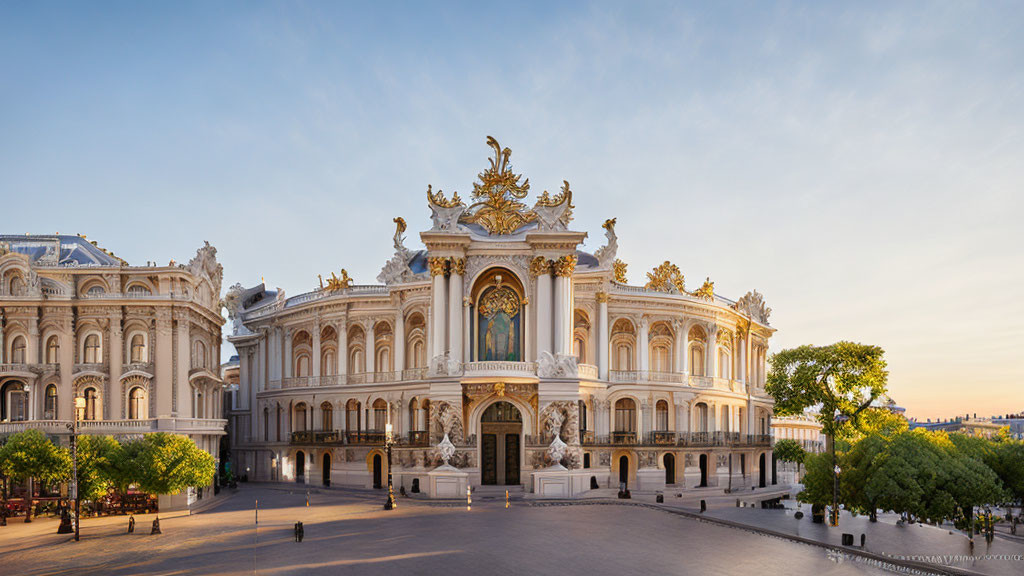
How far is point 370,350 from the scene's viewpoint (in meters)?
58.4

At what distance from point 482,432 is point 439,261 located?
35.8 feet

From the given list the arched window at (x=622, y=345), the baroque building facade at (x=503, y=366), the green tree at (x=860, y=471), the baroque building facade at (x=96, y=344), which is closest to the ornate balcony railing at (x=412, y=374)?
the baroque building facade at (x=503, y=366)

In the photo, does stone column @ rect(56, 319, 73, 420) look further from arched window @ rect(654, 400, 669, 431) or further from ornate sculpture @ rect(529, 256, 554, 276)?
arched window @ rect(654, 400, 669, 431)

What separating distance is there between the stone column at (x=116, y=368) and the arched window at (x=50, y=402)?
9.71ft

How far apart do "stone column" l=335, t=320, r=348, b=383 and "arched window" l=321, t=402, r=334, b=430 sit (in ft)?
9.25

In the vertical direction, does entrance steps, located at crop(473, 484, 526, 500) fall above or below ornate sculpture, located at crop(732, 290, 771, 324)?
below

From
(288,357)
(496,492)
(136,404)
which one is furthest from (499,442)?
(288,357)

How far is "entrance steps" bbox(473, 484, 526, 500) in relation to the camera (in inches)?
1784

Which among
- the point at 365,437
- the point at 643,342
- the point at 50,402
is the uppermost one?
the point at 643,342

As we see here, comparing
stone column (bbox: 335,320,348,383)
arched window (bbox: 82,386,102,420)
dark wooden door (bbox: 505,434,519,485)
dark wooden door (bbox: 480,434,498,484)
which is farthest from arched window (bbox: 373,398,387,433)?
arched window (bbox: 82,386,102,420)

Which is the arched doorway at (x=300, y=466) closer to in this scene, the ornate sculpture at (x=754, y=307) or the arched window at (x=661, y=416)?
the arched window at (x=661, y=416)

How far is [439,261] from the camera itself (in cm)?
4903

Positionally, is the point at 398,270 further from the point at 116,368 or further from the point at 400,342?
the point at 116,368

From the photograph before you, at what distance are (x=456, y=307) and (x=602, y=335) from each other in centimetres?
1122
